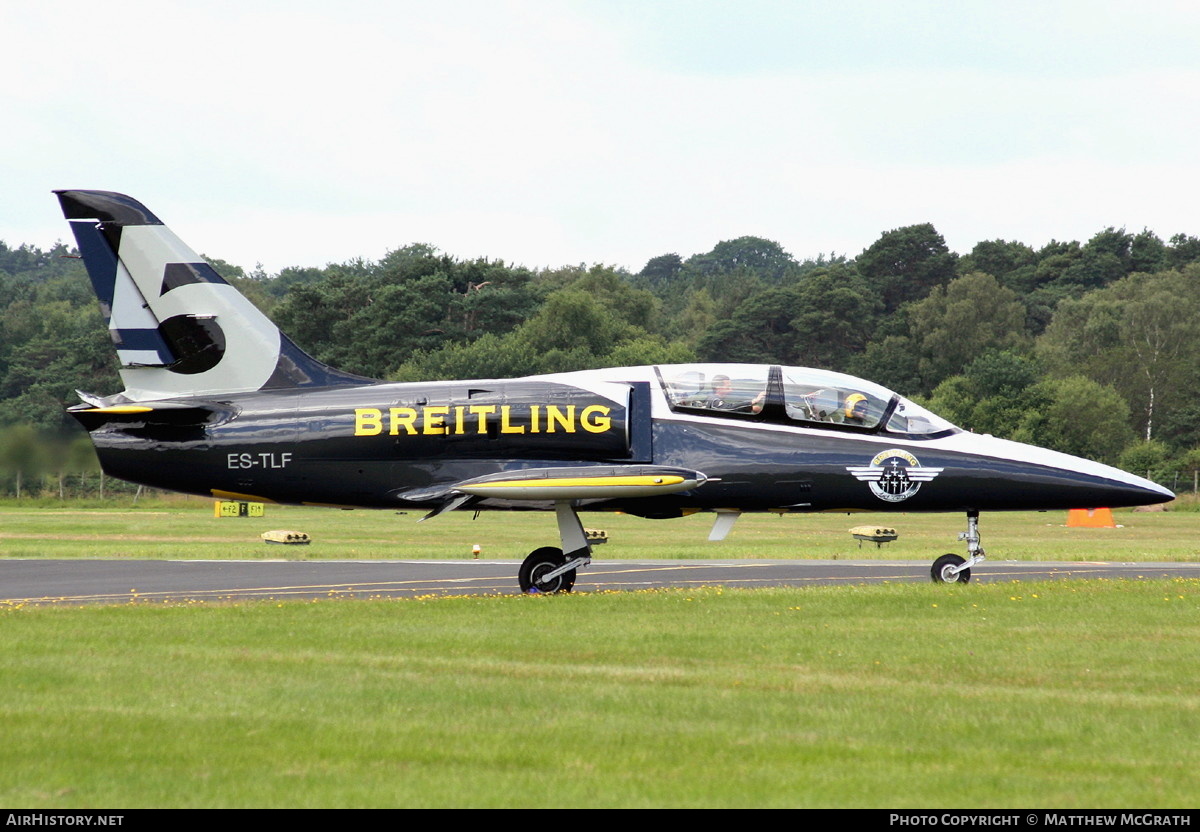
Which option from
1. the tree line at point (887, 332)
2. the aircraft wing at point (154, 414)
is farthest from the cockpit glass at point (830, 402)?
the tree line at point (887, 332)

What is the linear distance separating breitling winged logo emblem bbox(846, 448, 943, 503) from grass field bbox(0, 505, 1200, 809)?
1.46m

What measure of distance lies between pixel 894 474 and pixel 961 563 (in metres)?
2.13

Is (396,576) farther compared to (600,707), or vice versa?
(396,576)

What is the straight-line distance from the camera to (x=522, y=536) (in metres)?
45.9

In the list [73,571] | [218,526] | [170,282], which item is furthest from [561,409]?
[218,526]

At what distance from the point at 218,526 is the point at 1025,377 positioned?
168ft

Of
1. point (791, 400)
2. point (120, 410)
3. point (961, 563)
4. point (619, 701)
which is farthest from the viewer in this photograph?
point (961, 563)

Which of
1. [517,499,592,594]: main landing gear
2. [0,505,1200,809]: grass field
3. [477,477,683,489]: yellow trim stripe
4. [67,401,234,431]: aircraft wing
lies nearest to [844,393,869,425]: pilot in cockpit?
[0,505,1200,809]: grass field

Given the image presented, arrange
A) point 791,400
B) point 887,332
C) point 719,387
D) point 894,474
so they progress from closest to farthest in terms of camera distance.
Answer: point 894,474, point 791,400, point 719,387, point 887,332

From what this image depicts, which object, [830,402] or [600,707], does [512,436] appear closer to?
[830,402]

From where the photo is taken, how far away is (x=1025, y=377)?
84.4 meters

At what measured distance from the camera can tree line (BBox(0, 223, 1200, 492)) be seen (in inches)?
3270

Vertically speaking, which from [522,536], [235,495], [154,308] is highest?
[154,308]

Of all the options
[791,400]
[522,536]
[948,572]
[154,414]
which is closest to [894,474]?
[791,400]
